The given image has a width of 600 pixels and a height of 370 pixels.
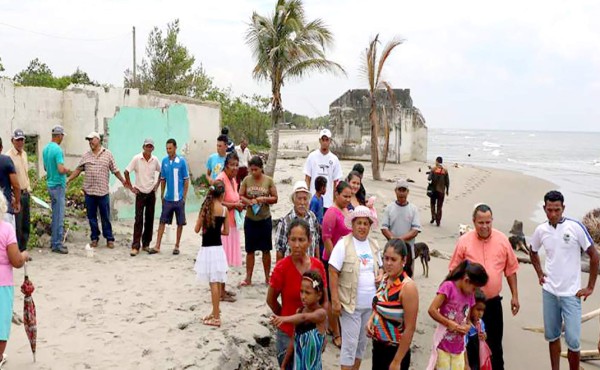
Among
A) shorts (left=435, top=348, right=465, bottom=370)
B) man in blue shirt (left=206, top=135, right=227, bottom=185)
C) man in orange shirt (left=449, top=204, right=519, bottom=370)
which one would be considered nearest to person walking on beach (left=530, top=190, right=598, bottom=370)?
man in orange shirt (left=449, top=204, right=519, bottom=370)

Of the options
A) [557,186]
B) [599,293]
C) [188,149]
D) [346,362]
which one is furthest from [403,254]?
[557,186]

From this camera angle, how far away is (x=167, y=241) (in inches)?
379

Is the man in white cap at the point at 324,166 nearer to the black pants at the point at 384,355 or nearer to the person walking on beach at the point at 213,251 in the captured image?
the person walking on beach at the point at 213,251

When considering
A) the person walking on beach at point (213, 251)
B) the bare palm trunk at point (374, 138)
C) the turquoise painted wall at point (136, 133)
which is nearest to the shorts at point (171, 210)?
the turquoise painted wall at point (136, 133)

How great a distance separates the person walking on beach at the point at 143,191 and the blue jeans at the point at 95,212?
1.51 feet

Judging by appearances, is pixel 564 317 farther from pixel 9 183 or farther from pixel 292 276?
pixel 9 183

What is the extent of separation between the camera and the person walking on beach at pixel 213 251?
229 inches

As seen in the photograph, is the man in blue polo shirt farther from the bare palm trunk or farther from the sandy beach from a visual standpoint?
the bare palm trunk

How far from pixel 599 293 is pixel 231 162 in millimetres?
6339

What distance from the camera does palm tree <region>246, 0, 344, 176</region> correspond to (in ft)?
50.0

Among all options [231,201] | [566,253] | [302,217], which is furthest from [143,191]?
[566,253]

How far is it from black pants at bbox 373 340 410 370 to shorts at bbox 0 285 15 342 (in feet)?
9.43

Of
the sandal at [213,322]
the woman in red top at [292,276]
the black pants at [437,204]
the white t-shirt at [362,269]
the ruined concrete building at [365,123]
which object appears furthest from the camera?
the ruined concrete building at [365,123]

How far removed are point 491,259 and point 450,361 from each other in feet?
3.65
